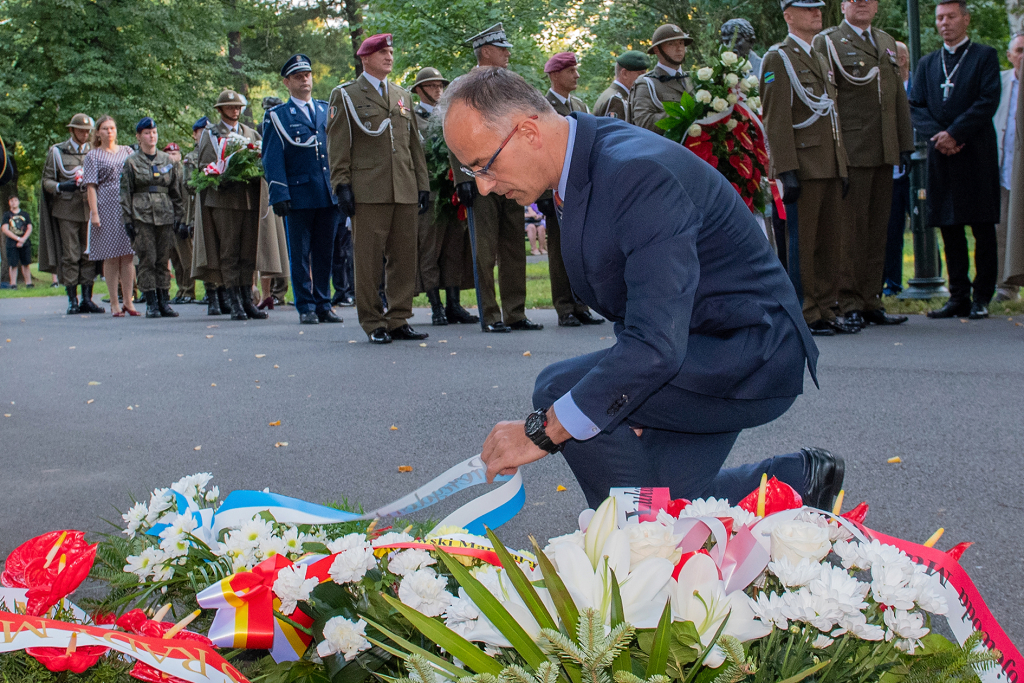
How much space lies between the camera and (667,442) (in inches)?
109

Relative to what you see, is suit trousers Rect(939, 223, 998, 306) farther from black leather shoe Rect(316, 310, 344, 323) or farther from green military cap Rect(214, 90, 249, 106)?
green military cap Rect(214, 90, 249, 106)

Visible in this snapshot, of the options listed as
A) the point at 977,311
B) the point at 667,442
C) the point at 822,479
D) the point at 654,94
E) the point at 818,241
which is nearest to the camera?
the point at 667,442

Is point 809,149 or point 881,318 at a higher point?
point 809,149

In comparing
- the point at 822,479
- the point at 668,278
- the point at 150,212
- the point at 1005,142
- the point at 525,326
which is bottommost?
the point at 525,326

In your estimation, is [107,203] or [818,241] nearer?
[818,241]

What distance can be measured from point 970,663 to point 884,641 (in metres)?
0.11

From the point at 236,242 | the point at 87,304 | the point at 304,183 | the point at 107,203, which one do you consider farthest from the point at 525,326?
the point at 87,304

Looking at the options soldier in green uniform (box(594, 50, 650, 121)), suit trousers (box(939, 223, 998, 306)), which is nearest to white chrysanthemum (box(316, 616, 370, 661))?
suit trousers (box(939, 223, 998, 306))

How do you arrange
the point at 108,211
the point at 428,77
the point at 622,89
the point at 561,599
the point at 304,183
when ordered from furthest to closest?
the point at 108,211 → the point at 428,77 → the point at 304,183 → the point at 622,89 → the point at 561,599

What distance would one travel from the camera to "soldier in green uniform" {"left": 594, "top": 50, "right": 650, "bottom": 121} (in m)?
9.51

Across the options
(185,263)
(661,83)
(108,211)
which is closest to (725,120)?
(661,83)

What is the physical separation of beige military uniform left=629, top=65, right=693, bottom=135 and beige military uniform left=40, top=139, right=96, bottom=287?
917cm

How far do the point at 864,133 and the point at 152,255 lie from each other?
369 inches

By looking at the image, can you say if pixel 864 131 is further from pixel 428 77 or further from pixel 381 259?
pixel 428 77
